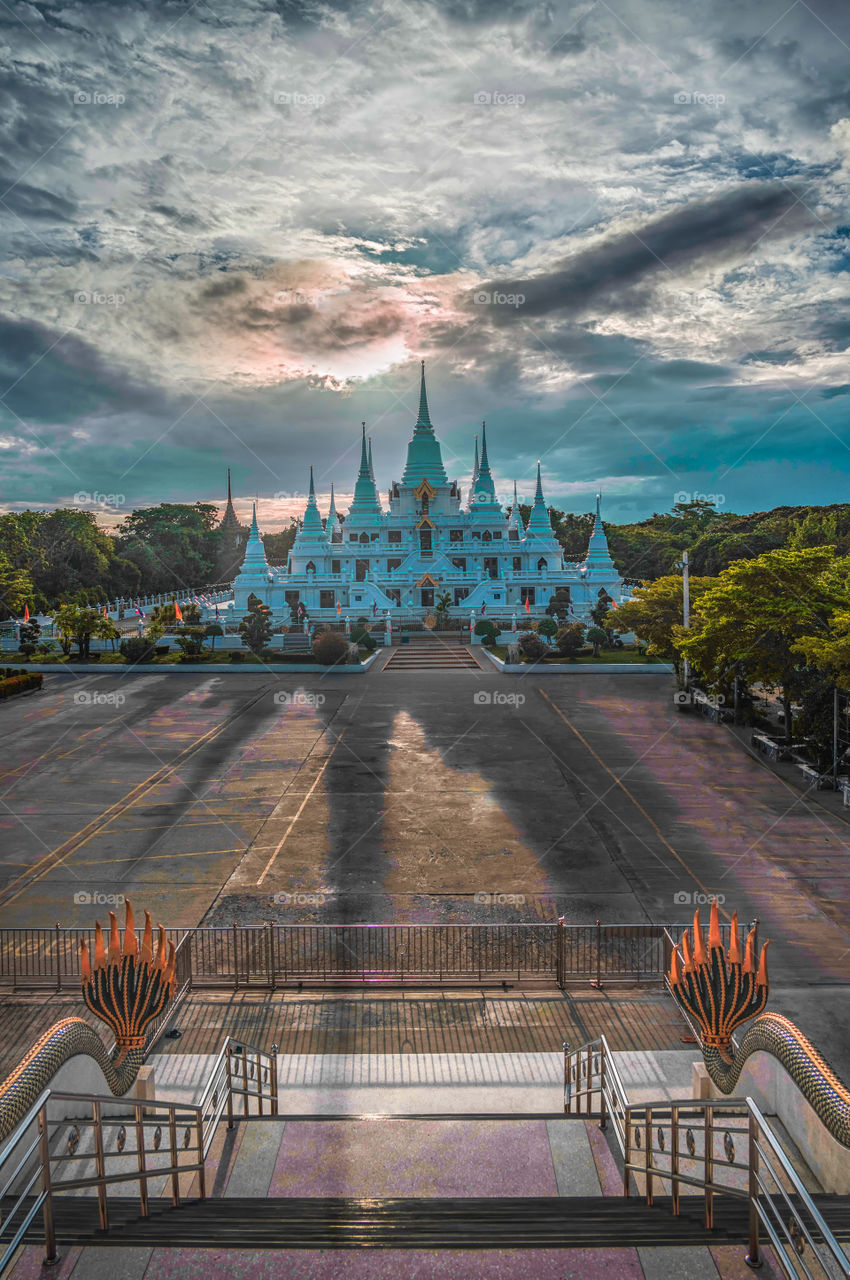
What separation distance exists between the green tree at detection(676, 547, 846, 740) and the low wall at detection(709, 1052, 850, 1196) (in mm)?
19674

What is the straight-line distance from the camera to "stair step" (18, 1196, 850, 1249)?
725cm

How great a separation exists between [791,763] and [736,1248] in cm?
2319

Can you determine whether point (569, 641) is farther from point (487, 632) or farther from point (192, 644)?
point (192, 644)

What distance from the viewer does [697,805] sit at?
24.2 m

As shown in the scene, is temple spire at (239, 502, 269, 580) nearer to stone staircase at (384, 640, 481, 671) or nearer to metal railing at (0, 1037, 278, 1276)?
stone staircase at (384, 640, 481, 671)

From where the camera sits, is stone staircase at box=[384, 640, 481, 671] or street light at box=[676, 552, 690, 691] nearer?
street light at box=[676, 552, 690, 691]

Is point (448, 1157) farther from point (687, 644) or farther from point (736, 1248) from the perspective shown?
→ point (687, 644)

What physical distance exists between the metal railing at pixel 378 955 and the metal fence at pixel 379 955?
0.02 metres

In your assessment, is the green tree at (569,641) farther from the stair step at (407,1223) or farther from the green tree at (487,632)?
the stair step at (407,1223)

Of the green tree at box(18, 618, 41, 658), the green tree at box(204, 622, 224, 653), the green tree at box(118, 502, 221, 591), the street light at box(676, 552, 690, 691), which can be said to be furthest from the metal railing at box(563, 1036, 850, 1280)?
the green tree at box(118, 502, 221, 591)

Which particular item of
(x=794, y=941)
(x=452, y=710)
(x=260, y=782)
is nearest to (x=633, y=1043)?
(x=794, y=941)

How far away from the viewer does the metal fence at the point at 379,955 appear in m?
14.8

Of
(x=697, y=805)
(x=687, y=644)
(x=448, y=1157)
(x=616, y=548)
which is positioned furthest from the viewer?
(x=616, y=548)

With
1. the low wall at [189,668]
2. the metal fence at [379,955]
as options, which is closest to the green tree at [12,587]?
the low wall at [189,668]
